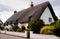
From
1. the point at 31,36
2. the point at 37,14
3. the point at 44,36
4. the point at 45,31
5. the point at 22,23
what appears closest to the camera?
the point at 44,36

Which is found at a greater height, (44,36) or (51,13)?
(51,13)

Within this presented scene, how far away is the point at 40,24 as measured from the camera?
33.3 meters

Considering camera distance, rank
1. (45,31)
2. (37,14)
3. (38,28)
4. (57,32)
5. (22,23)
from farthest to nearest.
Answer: (22,23)
(37,14)
(38,28)
(45,31)
(57,32)

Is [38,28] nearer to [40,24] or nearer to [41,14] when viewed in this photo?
[40,24]

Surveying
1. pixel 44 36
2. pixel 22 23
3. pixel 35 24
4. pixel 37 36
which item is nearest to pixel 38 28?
pixel 35 24

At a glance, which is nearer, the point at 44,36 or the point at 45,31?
the point at 44,36

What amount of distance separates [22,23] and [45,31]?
21.0 meters

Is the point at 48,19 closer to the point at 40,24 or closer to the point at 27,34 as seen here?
the point at 40,24

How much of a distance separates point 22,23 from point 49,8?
821cm

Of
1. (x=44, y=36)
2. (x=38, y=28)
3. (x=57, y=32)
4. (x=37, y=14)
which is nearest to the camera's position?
(x=57, y=32)

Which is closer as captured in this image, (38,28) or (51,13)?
(38,28)

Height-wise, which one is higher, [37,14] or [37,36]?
[37,14]

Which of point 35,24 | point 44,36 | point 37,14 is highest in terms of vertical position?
point 37,14

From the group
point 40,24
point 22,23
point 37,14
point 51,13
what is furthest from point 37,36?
point 22,23
